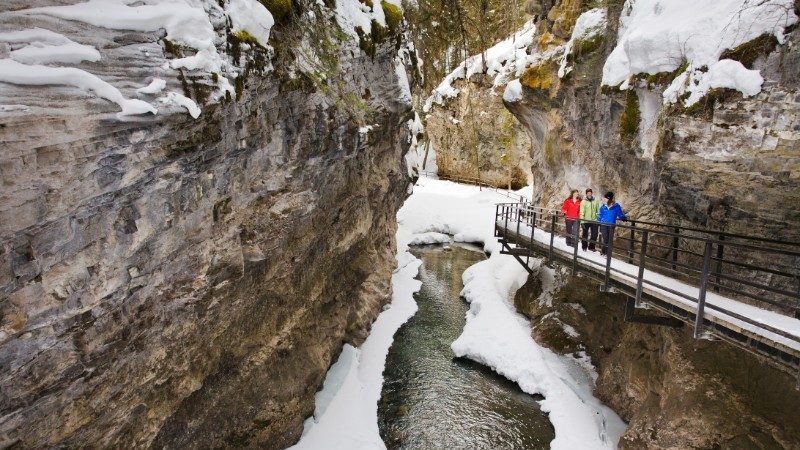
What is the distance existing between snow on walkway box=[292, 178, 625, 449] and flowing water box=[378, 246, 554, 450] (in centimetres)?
32

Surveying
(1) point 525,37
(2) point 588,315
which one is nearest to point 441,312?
(2) point 588,315

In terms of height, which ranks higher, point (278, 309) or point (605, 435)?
point (278, 309)

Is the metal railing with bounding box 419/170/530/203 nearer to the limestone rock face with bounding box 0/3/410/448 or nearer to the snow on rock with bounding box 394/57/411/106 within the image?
the snow on rock with bounding box 394/57/411/106

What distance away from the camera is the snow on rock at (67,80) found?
4.21 metres

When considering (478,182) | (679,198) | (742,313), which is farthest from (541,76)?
(478,182)

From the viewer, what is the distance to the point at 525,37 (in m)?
27.4

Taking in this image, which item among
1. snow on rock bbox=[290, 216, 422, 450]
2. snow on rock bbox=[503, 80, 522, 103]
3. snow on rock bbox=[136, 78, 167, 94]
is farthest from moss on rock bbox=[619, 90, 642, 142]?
snow on rock bbox=[136, 78, 167, 94]

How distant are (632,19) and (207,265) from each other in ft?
40.2

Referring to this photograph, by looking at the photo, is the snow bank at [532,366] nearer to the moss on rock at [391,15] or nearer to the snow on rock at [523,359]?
the snow on rock at [523,359]

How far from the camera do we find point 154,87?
5.35m

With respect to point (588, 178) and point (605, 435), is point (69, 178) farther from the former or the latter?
point (588, 178)

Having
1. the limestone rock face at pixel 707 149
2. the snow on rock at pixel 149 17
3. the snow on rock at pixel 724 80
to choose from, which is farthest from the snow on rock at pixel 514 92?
the snow on rock at pixel 149 17

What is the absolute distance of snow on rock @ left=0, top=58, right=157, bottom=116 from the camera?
13.8 ft

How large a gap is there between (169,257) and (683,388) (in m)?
9.42
